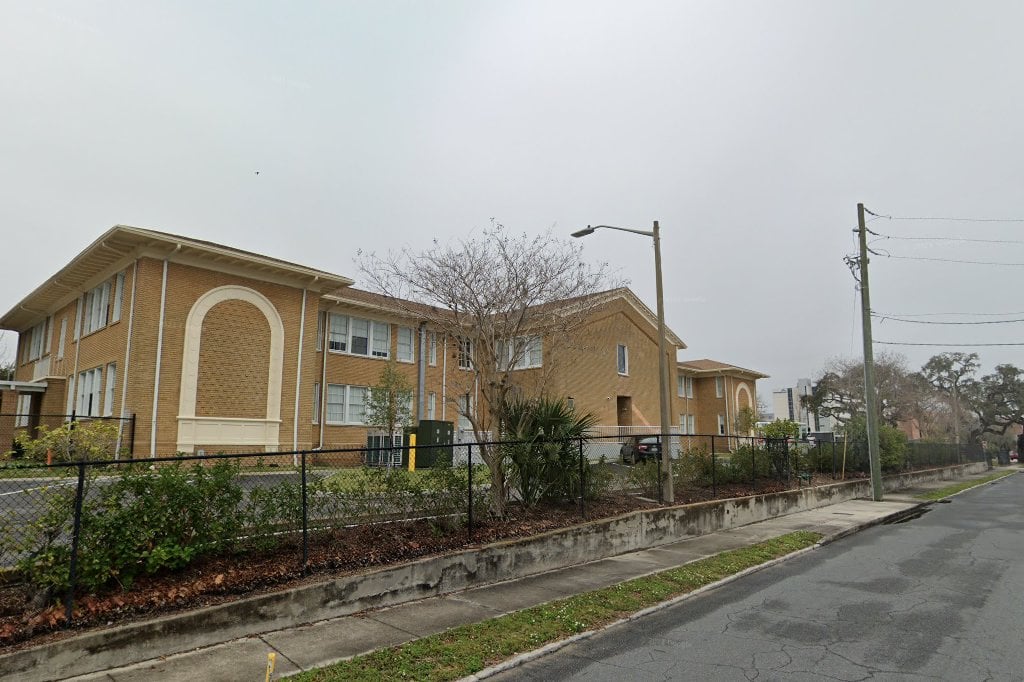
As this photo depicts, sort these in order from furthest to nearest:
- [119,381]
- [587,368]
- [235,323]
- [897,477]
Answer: [587,368] < [897,477] < [235,323] < [119,381]

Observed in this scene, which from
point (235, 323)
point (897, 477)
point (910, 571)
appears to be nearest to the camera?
point (910, 571)

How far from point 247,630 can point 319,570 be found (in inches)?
43.4

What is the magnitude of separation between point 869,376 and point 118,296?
83.2 ft

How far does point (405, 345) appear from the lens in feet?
98.2

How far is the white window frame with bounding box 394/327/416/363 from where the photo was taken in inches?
1168

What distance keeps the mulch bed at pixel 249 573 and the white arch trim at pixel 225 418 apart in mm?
14627

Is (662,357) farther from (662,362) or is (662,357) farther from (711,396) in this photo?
(711,396)

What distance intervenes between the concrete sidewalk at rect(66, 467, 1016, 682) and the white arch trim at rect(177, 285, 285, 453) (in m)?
15.9

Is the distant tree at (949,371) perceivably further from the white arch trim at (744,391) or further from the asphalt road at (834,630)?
the asphalt road at (834,630)

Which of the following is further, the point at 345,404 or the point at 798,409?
the point at 798,409

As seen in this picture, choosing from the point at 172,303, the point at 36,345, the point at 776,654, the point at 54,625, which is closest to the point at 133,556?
the point at 54,625

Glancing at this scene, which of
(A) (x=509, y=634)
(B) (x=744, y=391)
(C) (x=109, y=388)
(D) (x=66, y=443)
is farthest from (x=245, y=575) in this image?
(B) (x=744, y=391)

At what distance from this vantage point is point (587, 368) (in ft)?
108

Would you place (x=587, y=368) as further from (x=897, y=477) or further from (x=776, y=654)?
(x=776, y=654)
